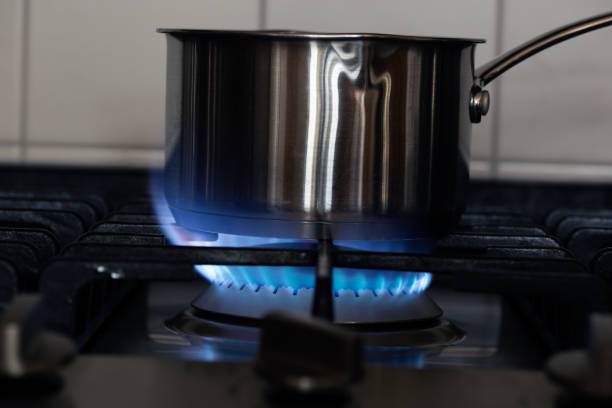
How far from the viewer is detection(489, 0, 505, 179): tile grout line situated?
981 mm

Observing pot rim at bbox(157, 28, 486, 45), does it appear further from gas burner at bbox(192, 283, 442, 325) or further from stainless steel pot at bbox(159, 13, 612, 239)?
gas burner at bbox(192, 283, 442, 325)

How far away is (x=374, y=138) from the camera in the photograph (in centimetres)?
60

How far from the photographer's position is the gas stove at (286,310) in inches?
16.9

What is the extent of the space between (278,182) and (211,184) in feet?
0.18

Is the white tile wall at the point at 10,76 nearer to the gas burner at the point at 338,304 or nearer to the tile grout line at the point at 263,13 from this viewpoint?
the tile grout line at the point at 263,13

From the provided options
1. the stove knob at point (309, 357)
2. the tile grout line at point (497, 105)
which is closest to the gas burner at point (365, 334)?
the stove knob at point (309, 357)

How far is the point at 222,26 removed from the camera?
1.00m

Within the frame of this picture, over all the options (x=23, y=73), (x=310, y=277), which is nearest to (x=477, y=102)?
(x=310, y=277)

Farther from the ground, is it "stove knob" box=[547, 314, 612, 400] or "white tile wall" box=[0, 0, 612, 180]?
"white tile wall" box=[0, 0, 612, 180]

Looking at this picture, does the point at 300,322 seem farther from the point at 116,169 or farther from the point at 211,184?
the point at 116,169

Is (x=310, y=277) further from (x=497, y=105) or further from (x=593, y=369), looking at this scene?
(x=497, y=105)

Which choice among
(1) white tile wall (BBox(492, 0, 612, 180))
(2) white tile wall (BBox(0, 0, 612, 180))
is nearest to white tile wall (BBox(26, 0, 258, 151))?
(2) white tile wall (BBox(0, 0, 612, 180))

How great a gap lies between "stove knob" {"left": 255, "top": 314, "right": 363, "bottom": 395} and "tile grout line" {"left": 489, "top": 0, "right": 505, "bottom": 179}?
0.62 meters

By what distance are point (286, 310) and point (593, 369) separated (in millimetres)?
204
